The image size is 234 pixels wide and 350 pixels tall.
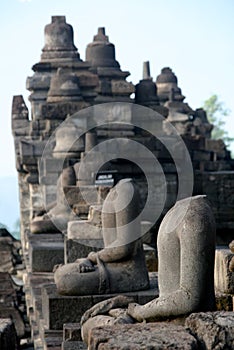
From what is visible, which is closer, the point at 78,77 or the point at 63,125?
the point at 63,125

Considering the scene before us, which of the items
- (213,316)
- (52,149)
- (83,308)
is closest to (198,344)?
(213,316)

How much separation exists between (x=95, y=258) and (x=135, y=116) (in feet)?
46.1

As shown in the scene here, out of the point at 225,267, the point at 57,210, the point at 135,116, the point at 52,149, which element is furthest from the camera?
the point at 135,116

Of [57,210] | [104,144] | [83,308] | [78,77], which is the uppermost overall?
[78,77]

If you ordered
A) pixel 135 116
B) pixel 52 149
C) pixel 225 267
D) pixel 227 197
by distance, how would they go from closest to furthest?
pixel 225 267
pixel 227 197
pixel 52 149
pixel 135 116

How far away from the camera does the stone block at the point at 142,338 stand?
173 inches

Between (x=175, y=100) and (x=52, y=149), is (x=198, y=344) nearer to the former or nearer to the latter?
(x=52, y=149)

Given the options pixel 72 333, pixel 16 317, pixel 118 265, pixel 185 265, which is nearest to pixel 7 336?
pixel 72 333

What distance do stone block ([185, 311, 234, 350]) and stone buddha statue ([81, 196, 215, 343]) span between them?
60 cm

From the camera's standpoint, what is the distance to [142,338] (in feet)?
14.8

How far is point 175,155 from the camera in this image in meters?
18.6

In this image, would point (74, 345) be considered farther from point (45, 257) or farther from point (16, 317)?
point (45, 257)

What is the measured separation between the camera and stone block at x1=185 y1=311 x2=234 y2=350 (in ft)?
14.9

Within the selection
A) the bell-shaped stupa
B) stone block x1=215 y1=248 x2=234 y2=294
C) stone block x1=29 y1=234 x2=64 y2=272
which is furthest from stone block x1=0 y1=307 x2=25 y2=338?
the bell-shaped stupa
